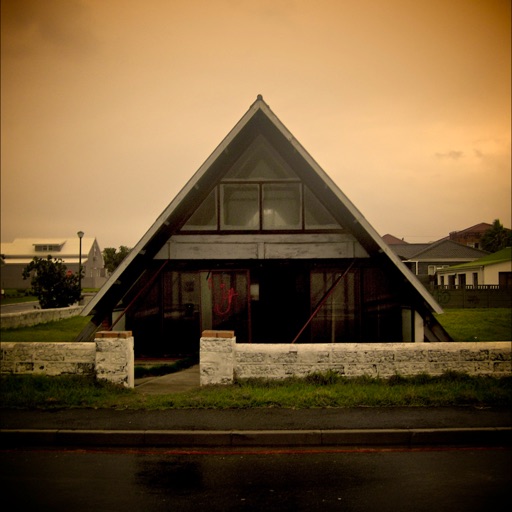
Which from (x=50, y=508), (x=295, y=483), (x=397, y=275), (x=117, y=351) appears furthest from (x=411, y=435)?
(x=397, y=275)

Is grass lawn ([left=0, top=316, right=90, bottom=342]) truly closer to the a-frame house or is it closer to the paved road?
the a-frame house

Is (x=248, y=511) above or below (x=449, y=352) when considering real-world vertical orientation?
below

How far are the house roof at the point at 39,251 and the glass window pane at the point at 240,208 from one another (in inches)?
2748

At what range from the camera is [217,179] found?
44.2 ft

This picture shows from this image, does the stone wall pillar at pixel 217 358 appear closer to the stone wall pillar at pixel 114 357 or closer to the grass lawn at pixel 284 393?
the grass lawn at pixel 284 393

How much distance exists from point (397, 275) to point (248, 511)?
9.61 meters

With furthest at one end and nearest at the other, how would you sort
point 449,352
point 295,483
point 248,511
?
point 449,352 → point 295,483 → point 248,511

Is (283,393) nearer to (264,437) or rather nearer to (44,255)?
(264,437)

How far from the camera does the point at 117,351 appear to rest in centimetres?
992

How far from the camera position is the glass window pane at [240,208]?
13492 millimetres

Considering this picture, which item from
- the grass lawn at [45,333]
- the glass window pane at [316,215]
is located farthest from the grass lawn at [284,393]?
A: the grass lawn at [45,333]

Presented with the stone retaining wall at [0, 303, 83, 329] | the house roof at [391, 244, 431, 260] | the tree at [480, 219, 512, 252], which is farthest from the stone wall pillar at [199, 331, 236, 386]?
the tree at [480, 219, 512, 252]

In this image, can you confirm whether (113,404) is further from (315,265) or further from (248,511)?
(315,265)

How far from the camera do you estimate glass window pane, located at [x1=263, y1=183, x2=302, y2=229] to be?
13.5m
